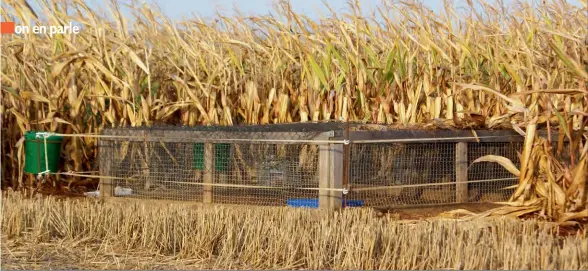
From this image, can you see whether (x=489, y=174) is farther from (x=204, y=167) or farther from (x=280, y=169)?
(x=204, y=167)

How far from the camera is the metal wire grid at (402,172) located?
28.2 ft

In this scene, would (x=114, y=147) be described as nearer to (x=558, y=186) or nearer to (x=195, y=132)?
(x=195, y=132)

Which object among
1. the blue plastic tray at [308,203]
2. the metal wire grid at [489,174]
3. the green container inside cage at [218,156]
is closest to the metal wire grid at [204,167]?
the green container inside cage at [218,156]

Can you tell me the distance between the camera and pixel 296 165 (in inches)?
345

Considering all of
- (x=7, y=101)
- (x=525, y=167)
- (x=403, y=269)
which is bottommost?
(x=403, y=269)

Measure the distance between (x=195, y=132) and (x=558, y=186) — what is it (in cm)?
334

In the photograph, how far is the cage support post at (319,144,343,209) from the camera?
8.06 metres

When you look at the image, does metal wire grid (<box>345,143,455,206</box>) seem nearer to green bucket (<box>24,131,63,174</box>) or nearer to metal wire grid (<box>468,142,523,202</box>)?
metal wire grid (<box>468,142,523,202</box>)

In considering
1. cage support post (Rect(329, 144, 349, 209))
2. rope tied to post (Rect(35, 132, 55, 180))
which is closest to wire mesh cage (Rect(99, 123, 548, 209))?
cage support post (Rect(329, 144, 349, 209))

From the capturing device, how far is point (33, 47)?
35.1 feet

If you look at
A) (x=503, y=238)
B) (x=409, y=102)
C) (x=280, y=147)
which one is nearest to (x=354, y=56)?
(x=409, y=102)

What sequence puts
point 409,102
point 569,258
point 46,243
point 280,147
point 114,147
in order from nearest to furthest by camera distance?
point 569,258 < point 46,243 < point 280,147 < point 114,147 < point 409,102

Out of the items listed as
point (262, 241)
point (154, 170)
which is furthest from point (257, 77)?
point (262, 241)

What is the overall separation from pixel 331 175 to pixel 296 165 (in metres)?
0.75
